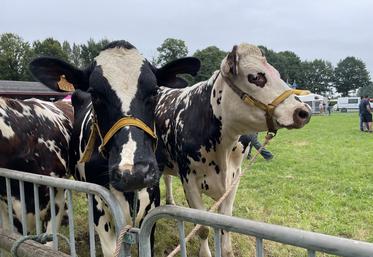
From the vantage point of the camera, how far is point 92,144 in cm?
278

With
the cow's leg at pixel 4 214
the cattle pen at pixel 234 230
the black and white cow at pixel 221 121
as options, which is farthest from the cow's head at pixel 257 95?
the cow's leg at pixel 4 214

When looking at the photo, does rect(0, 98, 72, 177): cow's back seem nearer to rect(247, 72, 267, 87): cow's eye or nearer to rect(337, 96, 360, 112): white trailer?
rect(247, 72, 267, 87): cow's eye

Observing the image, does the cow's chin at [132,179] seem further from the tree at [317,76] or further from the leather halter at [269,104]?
the tree at [317,76]

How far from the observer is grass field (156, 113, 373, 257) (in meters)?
4.70

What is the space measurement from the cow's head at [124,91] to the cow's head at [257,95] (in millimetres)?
591

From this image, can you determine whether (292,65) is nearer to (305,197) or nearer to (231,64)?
(305,197)

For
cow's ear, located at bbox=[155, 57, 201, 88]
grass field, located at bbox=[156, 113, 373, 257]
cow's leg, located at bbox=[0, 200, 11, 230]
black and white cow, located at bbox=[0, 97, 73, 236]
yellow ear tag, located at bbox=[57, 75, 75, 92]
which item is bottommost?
grass field, located at bbox=[156, 113, 373, 257]

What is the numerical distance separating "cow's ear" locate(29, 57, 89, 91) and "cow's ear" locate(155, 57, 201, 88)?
48cm

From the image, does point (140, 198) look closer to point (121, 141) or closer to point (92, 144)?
point (92, 144)

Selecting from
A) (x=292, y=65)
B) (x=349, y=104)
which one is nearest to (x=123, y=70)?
(x=349, y=104)

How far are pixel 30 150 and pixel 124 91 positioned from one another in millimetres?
1340

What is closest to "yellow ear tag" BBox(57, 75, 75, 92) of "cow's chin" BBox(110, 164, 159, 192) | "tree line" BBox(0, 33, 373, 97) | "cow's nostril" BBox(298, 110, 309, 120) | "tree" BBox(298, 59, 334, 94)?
"cow's chin" BBox(110, 164, 159, 192)

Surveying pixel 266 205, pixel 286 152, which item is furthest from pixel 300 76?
pixel 266 205

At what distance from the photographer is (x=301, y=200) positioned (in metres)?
6.20
